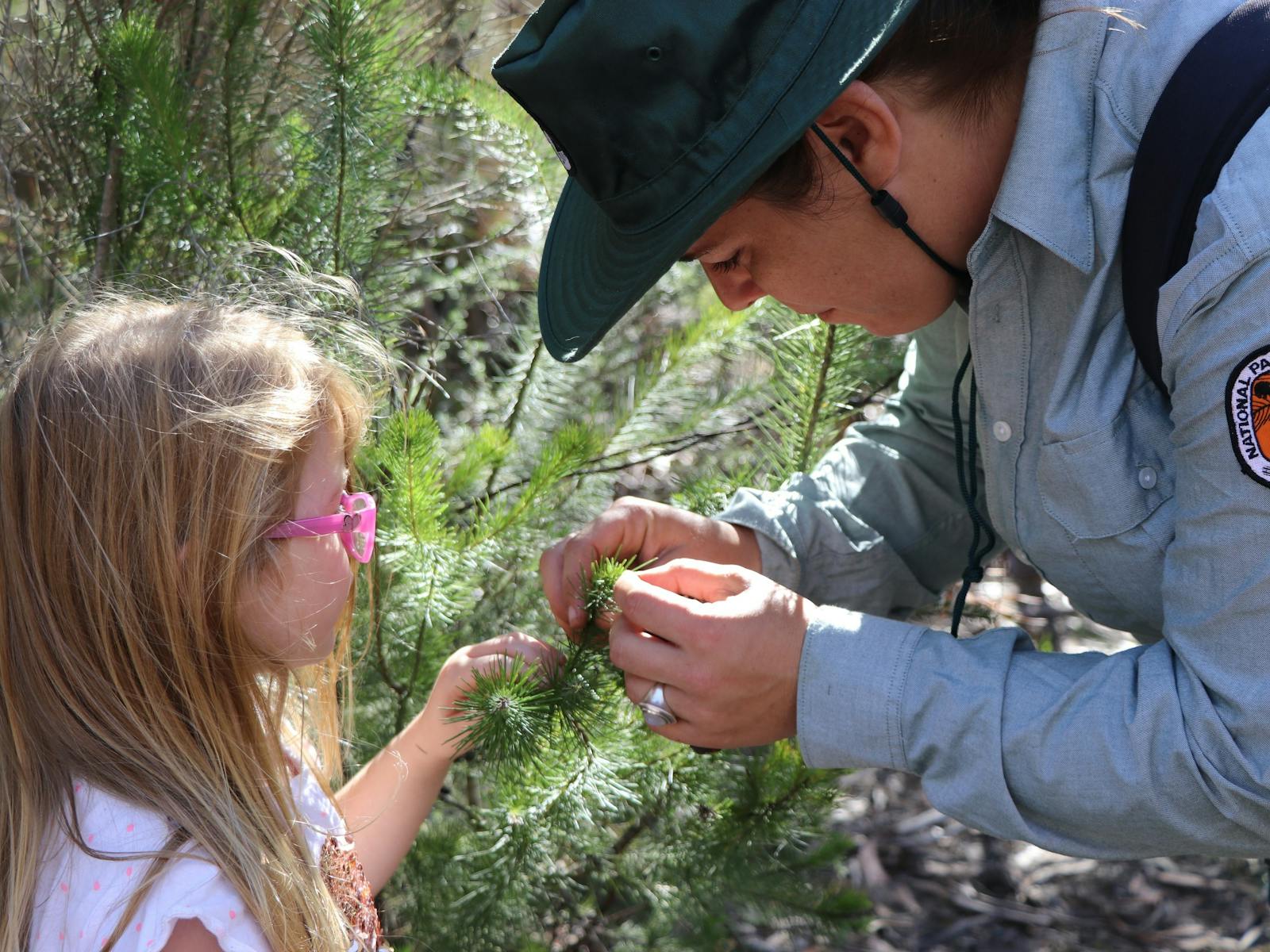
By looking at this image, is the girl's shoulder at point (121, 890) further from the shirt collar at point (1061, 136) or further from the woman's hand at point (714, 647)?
the shirt collar at point (1061, 136)

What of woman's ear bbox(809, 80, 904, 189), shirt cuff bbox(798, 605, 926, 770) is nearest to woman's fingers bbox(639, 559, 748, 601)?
shirt cuff bbox(798, 605, 926, 770)

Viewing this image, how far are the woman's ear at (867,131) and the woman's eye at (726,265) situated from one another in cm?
17

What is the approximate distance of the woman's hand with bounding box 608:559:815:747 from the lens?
122 centimetres

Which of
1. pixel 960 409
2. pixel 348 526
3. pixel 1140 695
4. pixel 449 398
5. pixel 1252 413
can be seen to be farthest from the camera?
pixel 449 398

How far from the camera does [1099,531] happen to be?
4.18 feet

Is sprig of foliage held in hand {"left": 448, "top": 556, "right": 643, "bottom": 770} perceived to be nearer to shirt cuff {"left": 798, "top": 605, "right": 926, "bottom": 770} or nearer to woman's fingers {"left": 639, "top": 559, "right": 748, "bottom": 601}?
woman's fingers {"left": 639, "top": 559, "right": 748, "bottom": 601}

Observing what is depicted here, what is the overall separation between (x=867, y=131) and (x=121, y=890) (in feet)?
3.55

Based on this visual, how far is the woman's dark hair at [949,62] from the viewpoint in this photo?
115 centimetres

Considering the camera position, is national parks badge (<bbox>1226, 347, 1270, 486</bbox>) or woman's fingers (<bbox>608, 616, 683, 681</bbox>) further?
woman's fingers (<bbox>608, 616, 683, 681</bbox>)

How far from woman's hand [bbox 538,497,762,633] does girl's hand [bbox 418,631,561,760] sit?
0.05 m

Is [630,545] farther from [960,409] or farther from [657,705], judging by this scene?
[960,409]

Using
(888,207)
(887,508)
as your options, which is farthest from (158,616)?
(887,508)

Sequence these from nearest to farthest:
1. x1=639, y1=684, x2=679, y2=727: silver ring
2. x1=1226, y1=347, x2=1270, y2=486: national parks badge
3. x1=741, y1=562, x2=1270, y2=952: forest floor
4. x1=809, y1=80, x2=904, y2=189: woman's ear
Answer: x1=1226, y1=347, x2=1270, y2=486: national parks badge < x1=809, y1=80, x2=904, y2=189: woman's ear < x1=639, y1=684, x2=679, y2=727: silver ring < x1=741, y1=562, x2=1270, y2=952: forest floor

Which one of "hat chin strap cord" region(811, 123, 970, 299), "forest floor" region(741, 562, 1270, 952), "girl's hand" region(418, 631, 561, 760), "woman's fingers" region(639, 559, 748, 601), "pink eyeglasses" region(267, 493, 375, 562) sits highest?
"hat chin strap cord" region(811, 123, 970, 299)
